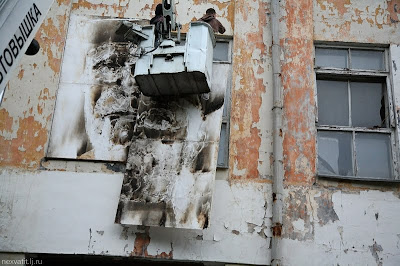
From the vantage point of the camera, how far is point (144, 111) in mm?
5246

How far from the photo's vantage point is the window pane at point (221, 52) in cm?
582

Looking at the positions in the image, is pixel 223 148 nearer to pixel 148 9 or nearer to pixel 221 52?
pixel 221 52

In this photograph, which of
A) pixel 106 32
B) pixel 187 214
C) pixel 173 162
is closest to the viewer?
pixel 187 214

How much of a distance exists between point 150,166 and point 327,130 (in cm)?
218

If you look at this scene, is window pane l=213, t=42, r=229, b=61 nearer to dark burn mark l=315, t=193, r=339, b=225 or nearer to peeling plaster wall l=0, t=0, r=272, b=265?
peeling plaster wall l=0, t=0, r=272, b=265

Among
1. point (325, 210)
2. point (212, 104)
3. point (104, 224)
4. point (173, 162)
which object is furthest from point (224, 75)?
point (104, 224)

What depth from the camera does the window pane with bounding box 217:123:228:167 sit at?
5.29 metres

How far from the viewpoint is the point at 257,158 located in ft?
17.2

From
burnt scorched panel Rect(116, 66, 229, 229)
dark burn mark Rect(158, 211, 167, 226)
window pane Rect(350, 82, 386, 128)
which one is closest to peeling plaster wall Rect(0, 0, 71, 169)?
burnt scorched panel Rect(116, 66, 229, 229)

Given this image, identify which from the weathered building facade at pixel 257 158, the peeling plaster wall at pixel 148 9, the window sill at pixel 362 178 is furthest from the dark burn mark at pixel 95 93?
the window sill at pixel 362 178

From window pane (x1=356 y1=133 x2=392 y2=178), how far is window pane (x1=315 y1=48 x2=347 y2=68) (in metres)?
0.98

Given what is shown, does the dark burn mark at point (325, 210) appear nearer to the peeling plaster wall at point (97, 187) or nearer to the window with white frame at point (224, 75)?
the peeling plaster wall at point (97, 187)

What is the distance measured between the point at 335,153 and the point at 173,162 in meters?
1.96

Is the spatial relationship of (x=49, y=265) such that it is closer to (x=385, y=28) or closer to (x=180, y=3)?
(x=180, y=3)
